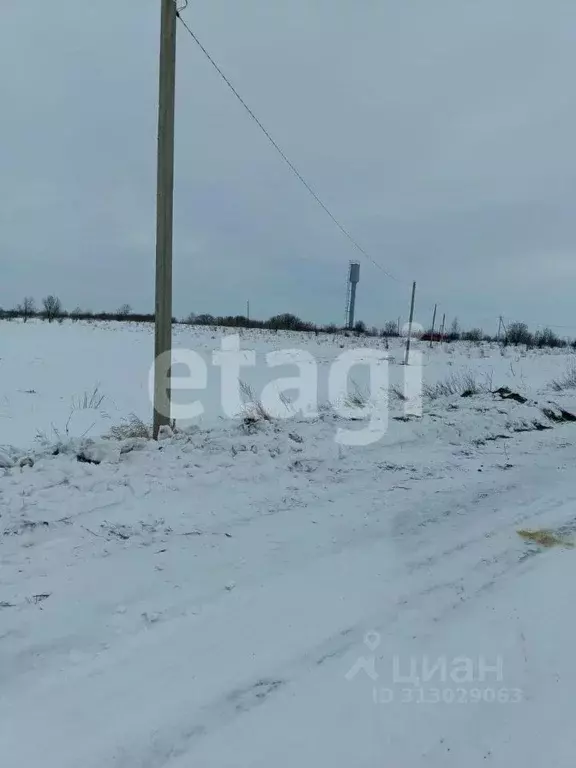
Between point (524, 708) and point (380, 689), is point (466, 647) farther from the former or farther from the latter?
point (380, 689)

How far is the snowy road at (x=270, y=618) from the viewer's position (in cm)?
191

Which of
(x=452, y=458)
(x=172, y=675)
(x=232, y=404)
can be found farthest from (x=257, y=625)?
(x=232, y=404)

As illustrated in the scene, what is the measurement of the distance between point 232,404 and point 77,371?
6.59m

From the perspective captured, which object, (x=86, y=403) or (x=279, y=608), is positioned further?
(x=86, y=403)

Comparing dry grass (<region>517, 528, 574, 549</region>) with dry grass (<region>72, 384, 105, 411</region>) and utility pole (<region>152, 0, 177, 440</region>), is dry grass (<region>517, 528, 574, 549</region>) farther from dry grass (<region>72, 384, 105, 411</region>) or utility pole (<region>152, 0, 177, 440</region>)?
dry grass (<region>72, 384, 105, 411</region>)

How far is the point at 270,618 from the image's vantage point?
2.58 meters

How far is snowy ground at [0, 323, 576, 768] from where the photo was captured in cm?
192

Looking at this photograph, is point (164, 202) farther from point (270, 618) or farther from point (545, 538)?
point (545, 538)

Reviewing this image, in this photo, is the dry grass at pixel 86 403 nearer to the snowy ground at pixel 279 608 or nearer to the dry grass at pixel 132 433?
the dry grass at pixel 132 433
